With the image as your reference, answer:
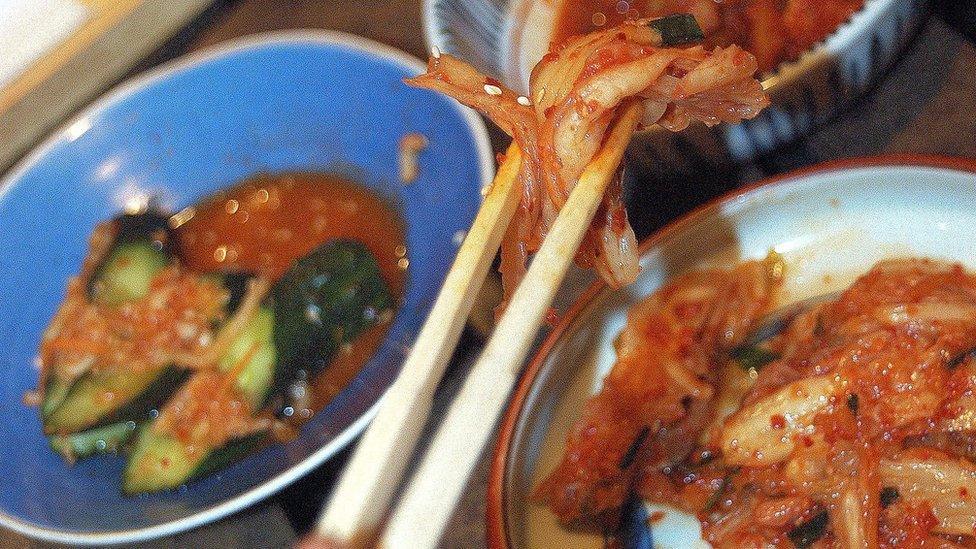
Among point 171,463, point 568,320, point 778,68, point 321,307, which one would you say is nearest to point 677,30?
point 778,68

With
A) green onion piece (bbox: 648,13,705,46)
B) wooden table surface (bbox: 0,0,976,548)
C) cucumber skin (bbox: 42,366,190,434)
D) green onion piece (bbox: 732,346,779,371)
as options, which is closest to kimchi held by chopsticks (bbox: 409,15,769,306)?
green onion piece (bbox: 648,13,705,46)

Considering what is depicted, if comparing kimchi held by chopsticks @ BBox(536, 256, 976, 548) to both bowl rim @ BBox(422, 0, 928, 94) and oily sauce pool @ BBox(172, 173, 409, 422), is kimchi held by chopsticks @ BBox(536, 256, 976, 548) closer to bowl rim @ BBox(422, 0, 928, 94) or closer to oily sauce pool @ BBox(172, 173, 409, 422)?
bowl rim @ BBox(422, 0, 928, 94)

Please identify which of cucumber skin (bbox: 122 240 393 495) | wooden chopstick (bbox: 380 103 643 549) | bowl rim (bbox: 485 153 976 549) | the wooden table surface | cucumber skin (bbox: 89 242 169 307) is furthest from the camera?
cucumber skin (bbox: 89 242 169 307)

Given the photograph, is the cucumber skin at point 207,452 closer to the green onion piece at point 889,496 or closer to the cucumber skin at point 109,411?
the cucumber skin at point 109,411

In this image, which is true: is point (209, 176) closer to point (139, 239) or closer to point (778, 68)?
point (139, 239)

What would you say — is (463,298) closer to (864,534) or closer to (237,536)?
(864,534)

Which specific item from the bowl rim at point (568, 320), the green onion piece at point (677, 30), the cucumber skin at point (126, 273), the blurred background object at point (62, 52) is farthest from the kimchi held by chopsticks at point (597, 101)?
the blurred background object at point (62, 52)

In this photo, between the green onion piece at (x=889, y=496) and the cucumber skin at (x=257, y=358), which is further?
the cucumber skin at (x=257, y=358)
